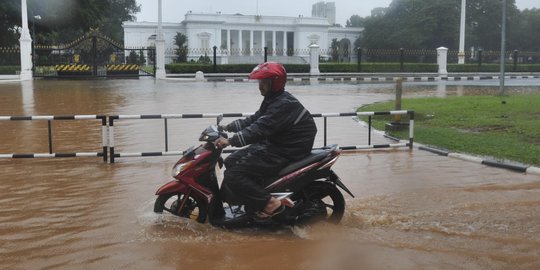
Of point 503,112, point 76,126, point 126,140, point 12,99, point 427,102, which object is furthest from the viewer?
point 12,99

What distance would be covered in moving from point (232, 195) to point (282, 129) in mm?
767

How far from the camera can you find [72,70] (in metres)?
36.0

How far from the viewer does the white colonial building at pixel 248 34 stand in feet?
216

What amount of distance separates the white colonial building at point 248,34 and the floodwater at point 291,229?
2132 inches

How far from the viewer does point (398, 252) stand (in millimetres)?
4719

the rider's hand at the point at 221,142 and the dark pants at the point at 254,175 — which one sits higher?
the rider's hand at the point at 221,142

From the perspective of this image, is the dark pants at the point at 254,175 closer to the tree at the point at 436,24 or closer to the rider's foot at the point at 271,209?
the rider's foot at the point at 271,209

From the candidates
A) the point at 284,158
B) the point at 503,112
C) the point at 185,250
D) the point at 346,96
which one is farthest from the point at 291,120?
the point at 346,96

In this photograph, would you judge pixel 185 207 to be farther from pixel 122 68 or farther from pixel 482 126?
pixel 122 68

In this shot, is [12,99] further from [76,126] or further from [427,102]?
[427,102]

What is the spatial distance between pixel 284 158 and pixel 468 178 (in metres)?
3.61

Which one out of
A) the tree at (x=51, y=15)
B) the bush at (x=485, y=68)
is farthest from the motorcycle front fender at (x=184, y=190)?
the bush at (x=485, y=68)

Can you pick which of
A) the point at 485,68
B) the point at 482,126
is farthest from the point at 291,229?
the point at 485,68

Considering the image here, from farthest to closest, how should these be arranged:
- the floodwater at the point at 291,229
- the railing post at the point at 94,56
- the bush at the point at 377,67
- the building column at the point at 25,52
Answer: the bush at the point at 377,67 < the railing post at the point at 94,56 < the building column at the point at 25,52 < the floodwater at the point at 291,229
